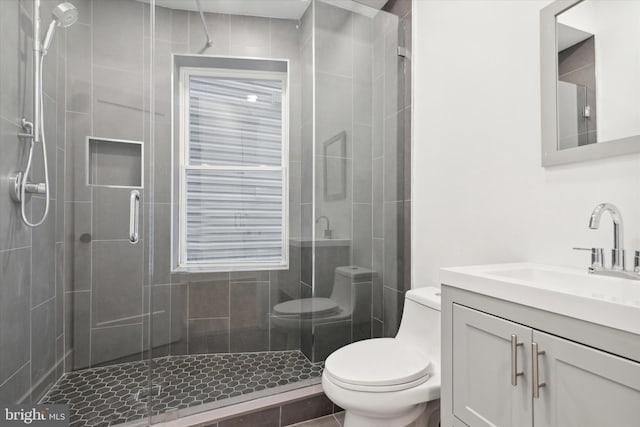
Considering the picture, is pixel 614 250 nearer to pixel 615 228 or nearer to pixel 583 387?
pixel 615 228

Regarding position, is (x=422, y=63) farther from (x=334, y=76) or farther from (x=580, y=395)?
(x=580, y=395)

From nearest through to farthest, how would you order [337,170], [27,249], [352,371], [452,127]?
[352,371], [27,249], [452,127], [337,170]

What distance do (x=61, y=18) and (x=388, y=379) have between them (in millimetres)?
2119

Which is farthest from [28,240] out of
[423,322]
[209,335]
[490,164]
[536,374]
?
[490,164]

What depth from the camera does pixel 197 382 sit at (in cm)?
178

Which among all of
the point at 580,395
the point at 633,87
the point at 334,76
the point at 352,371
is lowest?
the point at 352,371

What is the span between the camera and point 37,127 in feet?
4.83

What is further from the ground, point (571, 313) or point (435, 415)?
point (571, 313)

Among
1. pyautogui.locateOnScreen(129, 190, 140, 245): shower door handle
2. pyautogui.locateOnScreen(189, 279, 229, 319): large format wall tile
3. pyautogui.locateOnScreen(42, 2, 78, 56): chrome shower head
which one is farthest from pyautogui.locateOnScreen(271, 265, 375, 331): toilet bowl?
pyautogui.locateOnScreen(42, 2, 78, 56): chrome shower head

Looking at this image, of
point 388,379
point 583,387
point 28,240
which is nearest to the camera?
point 583,387

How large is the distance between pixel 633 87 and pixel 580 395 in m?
0.93

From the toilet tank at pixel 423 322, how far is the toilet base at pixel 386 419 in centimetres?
24

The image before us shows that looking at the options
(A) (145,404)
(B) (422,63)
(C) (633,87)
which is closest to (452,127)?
(B) (422,63)

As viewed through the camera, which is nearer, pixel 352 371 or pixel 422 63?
pixel 352 371
